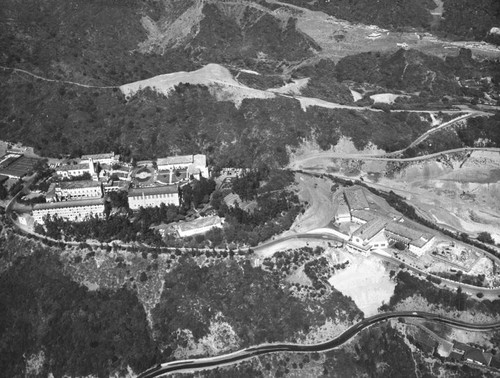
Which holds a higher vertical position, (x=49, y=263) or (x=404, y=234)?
(x=404, y=234)

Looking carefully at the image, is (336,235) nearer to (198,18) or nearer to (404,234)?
(404,234)

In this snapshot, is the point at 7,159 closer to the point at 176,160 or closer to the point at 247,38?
the point at 176,160

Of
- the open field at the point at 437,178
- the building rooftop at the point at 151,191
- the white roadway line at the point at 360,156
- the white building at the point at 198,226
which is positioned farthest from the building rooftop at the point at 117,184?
the white roadway line at the point at 360,156

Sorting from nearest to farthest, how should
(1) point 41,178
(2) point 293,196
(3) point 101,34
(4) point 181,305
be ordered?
(4) point 181,305 → (2) point 293,196 → (1) point 41,178 → (3) point 101,34

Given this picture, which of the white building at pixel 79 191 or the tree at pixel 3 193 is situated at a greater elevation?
the white building at pixel 79 191

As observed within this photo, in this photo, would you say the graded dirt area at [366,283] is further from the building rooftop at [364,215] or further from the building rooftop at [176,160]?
the building rooftop at [176,160]

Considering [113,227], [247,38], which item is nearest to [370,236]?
[113,227]

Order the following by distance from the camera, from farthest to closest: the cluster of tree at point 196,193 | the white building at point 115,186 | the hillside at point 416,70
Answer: the hillside at point 416,70
the white building at point 115,186
the cluster of tree at point 196,193

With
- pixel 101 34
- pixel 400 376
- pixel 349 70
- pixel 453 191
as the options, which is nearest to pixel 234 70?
pixel 349 70
